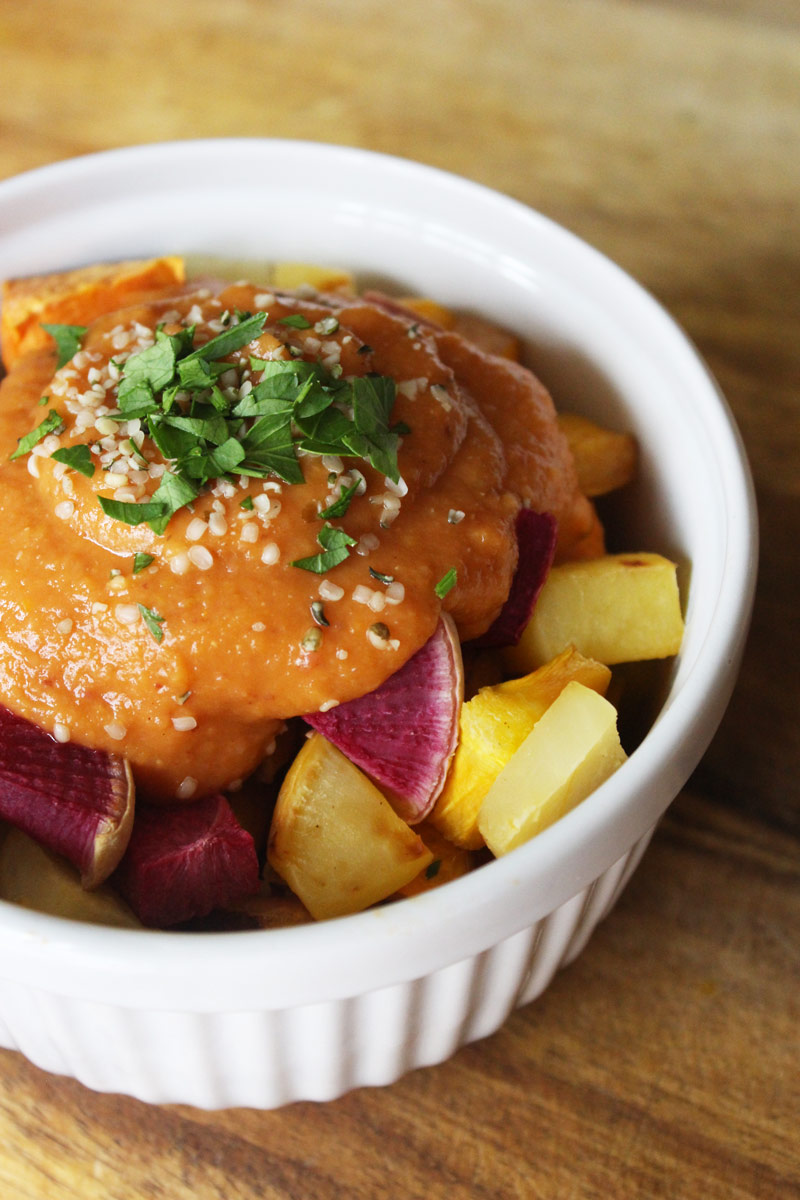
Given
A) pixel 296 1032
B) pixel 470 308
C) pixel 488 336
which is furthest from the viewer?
pixel 470 308

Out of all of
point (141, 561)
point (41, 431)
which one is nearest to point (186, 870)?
point (141, 561)

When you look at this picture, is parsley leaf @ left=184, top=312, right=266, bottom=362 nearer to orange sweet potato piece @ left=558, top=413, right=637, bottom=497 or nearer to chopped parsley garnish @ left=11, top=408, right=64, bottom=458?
chopped parsley garnish @ left=11, top=408, right=64, bottom=458

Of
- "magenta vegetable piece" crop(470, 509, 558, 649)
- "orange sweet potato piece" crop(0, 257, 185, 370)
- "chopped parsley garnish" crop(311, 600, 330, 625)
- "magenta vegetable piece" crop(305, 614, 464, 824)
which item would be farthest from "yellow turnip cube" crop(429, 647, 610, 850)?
"orange sweet potato piece" crop(0, 257, 185, 370)

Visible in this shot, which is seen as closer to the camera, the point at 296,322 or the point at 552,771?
the point at 552,771

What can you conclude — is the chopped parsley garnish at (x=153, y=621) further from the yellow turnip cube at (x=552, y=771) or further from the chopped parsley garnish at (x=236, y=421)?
the yellow turnip cube at (x=552, y=771)

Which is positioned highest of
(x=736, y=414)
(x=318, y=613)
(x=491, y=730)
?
(x=318, y=613)

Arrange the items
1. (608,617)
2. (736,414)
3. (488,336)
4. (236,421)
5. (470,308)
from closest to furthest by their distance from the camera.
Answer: (236,421) → (608,617) → (488,336) → (470,308) → (736,414)

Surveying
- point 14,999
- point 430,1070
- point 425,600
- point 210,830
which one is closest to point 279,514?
point 425,600

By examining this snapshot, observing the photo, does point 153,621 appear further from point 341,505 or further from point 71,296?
point 71,296
